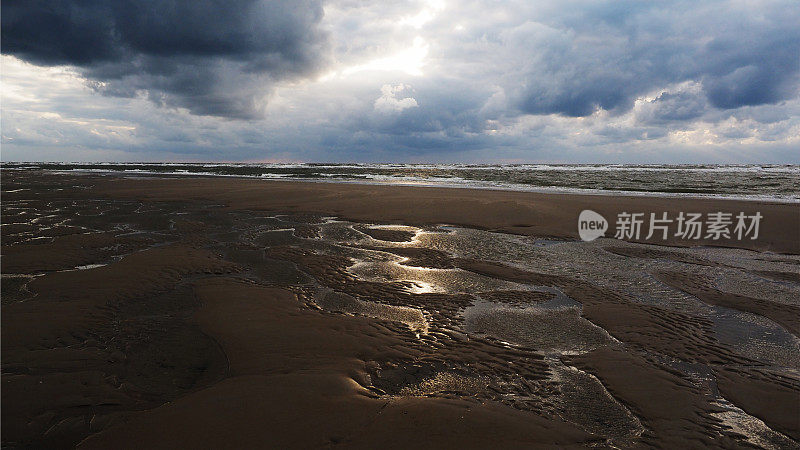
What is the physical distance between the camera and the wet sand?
15.8 feet

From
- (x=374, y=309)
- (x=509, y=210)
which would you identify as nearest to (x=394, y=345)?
(x=374, y=309)

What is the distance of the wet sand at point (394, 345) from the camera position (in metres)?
4.81

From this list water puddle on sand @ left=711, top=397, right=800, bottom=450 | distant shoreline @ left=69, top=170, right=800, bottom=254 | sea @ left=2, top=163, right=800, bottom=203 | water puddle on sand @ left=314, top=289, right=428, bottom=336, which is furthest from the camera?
sea @ left=2, top=163, right=800, bottom=203

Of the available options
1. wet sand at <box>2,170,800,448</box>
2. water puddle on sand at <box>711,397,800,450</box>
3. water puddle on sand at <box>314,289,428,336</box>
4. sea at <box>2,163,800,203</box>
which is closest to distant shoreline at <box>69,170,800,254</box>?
wet sand at <box>2,170,800,448</box>

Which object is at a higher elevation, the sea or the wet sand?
the sea

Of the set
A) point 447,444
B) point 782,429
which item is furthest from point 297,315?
point 782,429

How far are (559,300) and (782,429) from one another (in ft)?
15.9

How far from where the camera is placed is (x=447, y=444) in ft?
14.7

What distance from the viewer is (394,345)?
23.2 ft

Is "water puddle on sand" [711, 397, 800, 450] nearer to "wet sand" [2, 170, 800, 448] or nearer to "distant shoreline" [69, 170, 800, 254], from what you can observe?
"wet sand" [2, 170, 800, 448]

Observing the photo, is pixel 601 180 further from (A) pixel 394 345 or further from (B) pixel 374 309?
(A) pixel 394 345

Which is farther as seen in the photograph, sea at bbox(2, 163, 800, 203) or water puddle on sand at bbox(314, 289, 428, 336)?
sea at bbox(2, 163, 800, 203)

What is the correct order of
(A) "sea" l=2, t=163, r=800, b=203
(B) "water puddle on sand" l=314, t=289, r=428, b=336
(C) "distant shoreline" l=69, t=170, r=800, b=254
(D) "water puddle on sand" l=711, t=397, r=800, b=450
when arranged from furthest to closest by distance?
(A) "sea" l=2, t=163, r=800, b=203
(C) "distant shoreline" l=69, t=170, r=800, b=254
(B) "water puddle on sand" l=314, t=289, r=428, b=336
(D) "water puddle on sand" l=711, t=397, r=800, b=450

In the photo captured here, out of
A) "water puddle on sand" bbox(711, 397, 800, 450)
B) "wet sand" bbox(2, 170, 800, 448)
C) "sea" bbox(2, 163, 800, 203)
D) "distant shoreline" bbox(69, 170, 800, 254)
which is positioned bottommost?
"water puddle on sand" bbox(711, 397, 800, 450)
